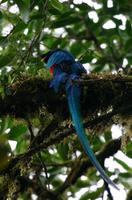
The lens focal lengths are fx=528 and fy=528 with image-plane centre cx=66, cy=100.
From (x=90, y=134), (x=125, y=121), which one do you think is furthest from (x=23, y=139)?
(x=125, y=121)

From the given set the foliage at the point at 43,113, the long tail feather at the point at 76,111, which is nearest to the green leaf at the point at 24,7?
the foliage at the point at 43,113

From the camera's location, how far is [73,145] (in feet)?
13.4

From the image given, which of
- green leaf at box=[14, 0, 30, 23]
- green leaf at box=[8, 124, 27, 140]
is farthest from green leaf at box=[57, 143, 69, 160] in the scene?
green leaf at box=[14, 0, 30, 23]

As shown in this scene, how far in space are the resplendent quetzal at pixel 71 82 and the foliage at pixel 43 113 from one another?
0.08 m

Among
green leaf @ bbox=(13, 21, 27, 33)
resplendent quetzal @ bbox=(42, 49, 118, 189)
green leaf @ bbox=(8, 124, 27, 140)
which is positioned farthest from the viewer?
green leaf @ bbox=(8, 124, 27, 140)

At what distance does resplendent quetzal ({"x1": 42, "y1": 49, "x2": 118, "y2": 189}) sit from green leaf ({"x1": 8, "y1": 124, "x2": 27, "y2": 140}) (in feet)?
1.52

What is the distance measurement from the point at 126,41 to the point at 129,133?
1.49m

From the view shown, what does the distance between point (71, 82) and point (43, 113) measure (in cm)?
32

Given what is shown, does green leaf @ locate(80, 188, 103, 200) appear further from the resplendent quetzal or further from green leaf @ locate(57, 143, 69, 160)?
the resplendent quetzal

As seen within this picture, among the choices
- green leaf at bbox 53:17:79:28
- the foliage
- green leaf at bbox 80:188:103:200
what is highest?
green leaf at bbox 53:17:79:28

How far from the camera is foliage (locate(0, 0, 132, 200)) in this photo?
3414 mm

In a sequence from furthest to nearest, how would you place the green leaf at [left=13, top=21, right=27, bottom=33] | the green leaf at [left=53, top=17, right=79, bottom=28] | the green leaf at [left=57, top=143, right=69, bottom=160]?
1. the green leaf at [left=53, top=17, right=79, bottom=28]
2. the green leaf at [left=57, top=143, right=69, bottom=160]
3. the green leaf at [left=13, top=21, right=27, bottom=33]

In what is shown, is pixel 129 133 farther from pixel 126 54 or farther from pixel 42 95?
pixel 126 54

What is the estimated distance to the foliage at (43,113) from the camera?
3414mm
